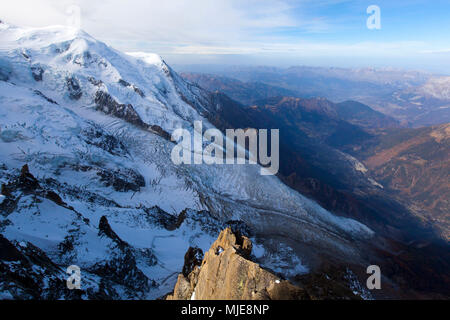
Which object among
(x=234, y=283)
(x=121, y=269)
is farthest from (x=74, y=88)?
(x=234, y=283)

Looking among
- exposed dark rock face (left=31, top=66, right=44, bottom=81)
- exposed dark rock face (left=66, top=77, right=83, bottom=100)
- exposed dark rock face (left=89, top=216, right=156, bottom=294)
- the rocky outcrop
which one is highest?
exposed dark rock face (left=31, top=66, right=44, bottom=81)

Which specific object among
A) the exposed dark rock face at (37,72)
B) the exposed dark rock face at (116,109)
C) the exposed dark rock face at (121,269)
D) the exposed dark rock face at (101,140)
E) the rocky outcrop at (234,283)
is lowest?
the exposed dark rock face at (121,269)

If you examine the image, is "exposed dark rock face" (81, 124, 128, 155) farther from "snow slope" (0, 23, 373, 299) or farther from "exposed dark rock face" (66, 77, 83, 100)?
"exposed dark rock face" (66, 77, 83, 100)

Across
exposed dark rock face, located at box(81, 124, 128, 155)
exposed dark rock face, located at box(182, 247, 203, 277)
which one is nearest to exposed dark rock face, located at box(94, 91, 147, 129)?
exposed dark rock face, located at box(81, 124, 128, 155)

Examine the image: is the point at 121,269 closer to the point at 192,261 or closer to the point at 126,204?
the point at 192,261

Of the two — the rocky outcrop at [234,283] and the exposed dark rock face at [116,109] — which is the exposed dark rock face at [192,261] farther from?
the exposed dark rock face at [116,109]

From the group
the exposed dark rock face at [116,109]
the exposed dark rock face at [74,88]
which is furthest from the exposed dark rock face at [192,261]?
the exposed dark rock face at [74,88]
